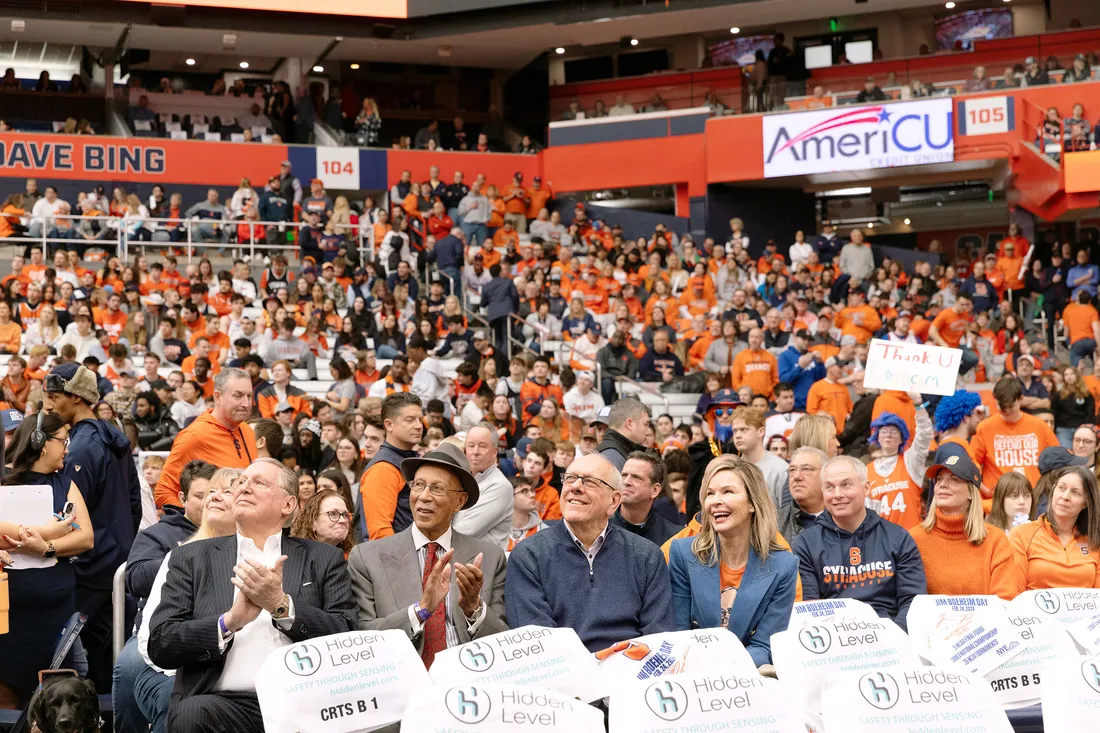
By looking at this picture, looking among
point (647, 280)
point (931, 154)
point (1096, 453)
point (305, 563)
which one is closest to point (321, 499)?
point (305, 563)

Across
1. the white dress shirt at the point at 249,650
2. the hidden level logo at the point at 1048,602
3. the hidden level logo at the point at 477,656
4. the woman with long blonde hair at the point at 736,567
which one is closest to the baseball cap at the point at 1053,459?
the hidden level logo at the point at 1048,602

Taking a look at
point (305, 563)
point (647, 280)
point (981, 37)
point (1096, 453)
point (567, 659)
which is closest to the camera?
point (567, 659)

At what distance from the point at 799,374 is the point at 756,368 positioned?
529 mm

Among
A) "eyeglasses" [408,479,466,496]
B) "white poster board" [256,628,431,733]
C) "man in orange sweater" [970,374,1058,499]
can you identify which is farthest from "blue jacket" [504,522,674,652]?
"man in orange sweater" [970,374,1058,499]

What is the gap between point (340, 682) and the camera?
4387 millimetres

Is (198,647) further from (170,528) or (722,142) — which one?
(722,142)

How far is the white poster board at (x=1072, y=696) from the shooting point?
14.2ft

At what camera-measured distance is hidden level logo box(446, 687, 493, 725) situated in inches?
160

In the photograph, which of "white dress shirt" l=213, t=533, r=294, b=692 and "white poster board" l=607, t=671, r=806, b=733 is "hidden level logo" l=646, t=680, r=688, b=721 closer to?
"white poster board" l=607, t=671, r=806, b=733

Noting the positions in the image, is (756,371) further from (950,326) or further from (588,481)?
(588,481)

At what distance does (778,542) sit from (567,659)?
131cm

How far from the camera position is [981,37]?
1120 inches

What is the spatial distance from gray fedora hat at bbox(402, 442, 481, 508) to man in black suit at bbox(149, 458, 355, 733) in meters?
0.47

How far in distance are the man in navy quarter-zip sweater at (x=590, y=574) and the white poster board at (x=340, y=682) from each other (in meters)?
0.74
